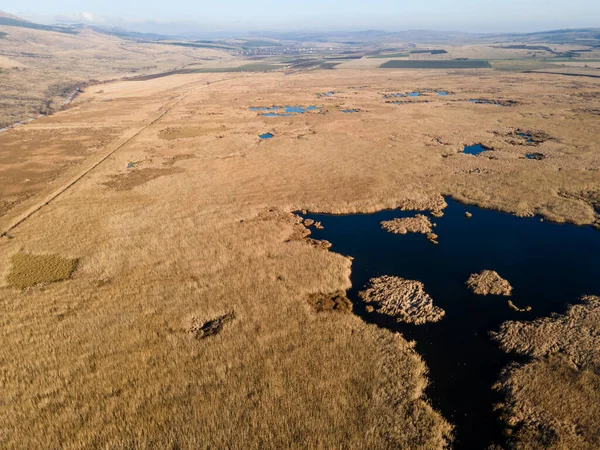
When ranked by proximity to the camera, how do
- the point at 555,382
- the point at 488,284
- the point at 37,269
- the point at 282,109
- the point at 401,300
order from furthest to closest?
the point at 282,109 < the point at 37,269 < the point at 488,284 < the point at 401,300 < the point at 555,382

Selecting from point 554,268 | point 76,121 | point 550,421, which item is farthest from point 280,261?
point 76,121

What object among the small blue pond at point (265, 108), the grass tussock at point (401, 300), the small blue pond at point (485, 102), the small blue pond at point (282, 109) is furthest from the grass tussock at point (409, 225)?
the small blue pond at point (485, 102)

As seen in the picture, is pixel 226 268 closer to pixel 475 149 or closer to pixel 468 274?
pixel 468 274

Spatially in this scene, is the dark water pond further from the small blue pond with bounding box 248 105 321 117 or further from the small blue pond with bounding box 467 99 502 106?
the small blue pond with bounding box 467 99 502 106

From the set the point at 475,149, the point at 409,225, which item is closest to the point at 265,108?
the point at 475,149

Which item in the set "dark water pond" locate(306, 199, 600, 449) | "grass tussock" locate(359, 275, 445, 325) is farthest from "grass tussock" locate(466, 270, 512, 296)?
"grass tussock" locate(359, 275, 445, 325)
